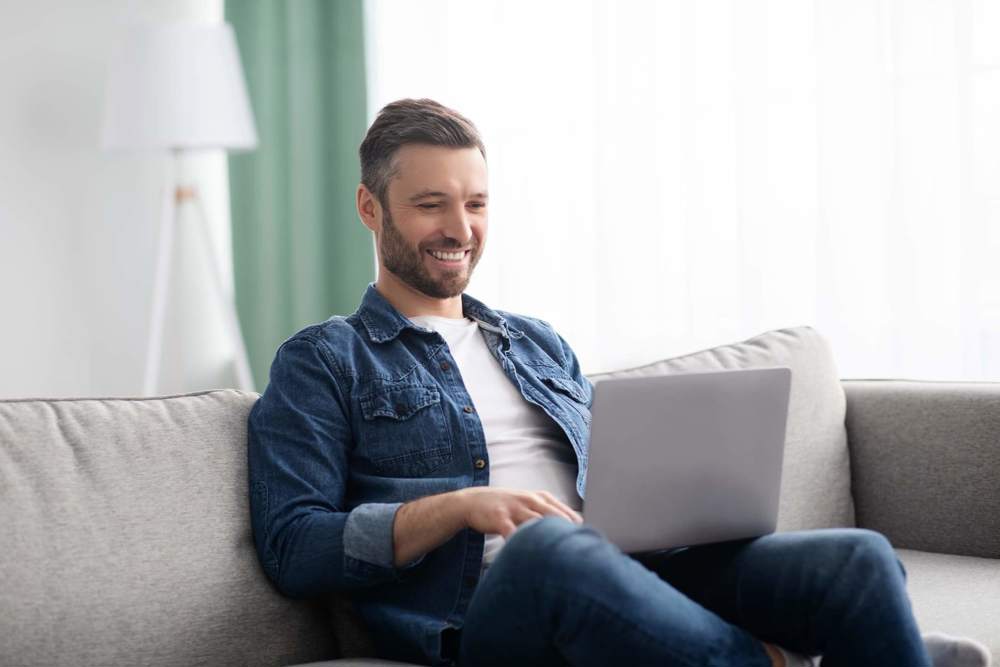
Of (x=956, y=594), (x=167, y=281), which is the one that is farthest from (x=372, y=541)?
(x=167, y=281)

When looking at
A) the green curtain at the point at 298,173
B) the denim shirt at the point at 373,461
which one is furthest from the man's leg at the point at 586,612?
the green curtain at the point at 298,173

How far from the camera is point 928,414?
79.9 inches

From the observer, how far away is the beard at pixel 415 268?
1762 millimetres

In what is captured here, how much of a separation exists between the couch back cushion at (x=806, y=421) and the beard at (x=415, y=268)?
1.20ft

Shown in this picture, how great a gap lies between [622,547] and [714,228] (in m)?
1.70

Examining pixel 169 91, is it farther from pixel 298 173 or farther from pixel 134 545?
pixel 134 545

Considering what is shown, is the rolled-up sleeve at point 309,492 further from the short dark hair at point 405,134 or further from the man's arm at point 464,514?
the short dark hair at point 405,134

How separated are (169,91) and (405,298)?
5.85 ft

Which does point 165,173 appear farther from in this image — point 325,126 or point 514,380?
point 514,380

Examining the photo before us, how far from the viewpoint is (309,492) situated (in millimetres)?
1512

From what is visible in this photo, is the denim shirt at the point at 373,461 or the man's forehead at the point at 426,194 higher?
the man's forehead at the point at 426,194

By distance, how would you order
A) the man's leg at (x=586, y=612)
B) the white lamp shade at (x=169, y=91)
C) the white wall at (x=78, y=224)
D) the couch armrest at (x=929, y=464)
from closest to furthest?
1. the man's leg at (x=586, y=612)
2. the couch armrest at (x=929, y=464)
3. the white lamp shade at (x=169, y=91)
4. the white wall at (x=78, y=224)

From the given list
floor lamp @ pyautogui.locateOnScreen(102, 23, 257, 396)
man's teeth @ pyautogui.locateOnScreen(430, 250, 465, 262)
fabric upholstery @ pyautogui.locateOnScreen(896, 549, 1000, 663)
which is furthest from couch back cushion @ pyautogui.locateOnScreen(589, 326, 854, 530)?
floor lamp @ pyautogui.locateOnScreen(102, 23, 257, 396)

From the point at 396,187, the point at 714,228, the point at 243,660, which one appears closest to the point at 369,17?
the point at 714,228
